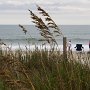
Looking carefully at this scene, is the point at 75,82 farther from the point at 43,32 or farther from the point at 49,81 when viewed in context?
the point at 43,32

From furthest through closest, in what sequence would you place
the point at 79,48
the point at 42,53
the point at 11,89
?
the point at 79,48, the point at 42,53, the point at 11,89

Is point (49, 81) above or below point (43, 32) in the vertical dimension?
below

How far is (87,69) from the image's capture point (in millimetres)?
5832

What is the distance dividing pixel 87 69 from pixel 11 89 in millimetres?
1255

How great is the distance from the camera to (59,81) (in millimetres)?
4598

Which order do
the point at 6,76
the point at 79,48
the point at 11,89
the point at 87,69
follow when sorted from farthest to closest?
1. the point at 79,48
2. the point at 87,69
3. the point at 11,89
4. the point at 6,76

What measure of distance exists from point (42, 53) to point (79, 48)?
19576 mm

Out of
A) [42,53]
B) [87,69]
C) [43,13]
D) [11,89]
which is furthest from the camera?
[42,53]

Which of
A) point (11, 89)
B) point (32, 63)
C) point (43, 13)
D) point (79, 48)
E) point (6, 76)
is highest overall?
point (43, 13)

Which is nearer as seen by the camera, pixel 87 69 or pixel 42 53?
pixel 87 69

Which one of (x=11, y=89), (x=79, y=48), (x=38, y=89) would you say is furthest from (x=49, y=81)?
(x=79, y=48)

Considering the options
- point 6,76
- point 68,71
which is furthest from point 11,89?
point 6,76

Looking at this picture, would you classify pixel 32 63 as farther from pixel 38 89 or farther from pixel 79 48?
pixel 79 48

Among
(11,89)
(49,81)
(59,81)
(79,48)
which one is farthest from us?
(79,48)
